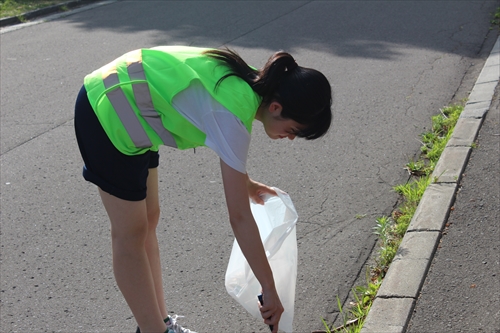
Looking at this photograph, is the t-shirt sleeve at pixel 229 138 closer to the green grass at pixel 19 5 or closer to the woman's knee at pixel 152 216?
the woman's knee at pixel 152 216

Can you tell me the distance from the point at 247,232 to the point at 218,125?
1.11 feet

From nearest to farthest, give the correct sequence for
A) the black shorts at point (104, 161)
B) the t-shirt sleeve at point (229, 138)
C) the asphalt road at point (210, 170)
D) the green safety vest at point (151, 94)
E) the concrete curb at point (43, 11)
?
the t-shirt sleeve at point (229, 138), the green safety vest at point (151, 94), the black shorts at point (104, 161), the asphalt road at point (210, 170), the concrete curb at point (43, 11)

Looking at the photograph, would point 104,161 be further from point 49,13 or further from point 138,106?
point 49,13

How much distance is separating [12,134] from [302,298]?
3.10m

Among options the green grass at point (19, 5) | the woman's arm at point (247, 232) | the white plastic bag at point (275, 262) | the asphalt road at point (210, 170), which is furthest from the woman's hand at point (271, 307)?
the green grass at point (19, 5)

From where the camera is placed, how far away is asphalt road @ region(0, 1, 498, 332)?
9.73 feet

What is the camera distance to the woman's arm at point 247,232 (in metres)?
1.86

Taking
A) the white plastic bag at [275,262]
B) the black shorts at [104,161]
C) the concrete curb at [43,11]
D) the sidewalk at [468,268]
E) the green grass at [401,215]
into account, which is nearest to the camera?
the black shorts at [104,161]

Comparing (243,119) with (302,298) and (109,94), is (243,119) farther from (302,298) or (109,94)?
(302,298)

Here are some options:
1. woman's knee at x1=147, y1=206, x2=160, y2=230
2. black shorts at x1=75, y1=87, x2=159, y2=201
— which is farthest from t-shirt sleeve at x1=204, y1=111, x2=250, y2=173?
woman's knee at x1=147, y1=206, x2=160, y2=230

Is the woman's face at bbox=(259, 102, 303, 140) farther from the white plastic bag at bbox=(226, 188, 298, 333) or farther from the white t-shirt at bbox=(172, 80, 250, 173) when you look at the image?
the white plastic bag at bbox=(226, 188, 298, 333)

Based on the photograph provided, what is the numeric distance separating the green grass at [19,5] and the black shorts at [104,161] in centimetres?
860

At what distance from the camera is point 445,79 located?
637cm

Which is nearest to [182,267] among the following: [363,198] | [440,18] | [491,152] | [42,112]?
[363,198]
